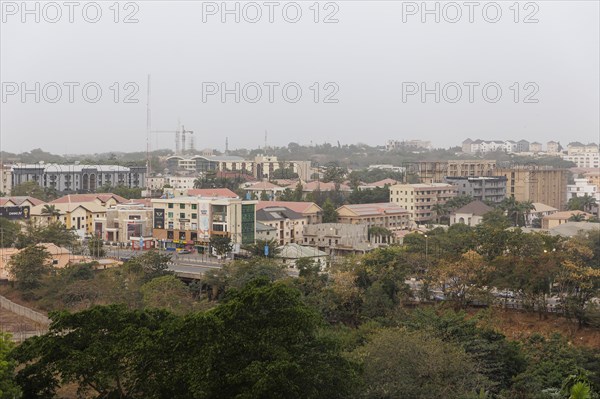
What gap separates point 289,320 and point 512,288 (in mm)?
8246

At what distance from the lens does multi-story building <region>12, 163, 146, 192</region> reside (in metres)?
45.3

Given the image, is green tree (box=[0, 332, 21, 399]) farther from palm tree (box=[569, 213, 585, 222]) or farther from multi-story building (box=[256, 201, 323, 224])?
palm tree (box=[569, 213, 585, 222])

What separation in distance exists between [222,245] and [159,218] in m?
4.84

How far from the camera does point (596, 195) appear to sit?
153ft

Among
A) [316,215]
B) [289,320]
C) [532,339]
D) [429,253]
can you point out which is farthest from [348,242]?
[289,320]

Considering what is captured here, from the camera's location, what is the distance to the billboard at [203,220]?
27.4m

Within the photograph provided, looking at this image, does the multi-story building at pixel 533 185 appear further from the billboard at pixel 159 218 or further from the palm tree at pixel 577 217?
the billboard at pixel 159 218

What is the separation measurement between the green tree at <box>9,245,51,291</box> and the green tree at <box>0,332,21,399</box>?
10.4 metres

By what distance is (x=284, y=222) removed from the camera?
3006cm

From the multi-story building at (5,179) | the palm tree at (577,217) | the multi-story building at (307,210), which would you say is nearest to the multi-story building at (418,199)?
the multi-story building at (307,210)

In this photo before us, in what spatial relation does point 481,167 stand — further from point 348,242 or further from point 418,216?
point 348,242

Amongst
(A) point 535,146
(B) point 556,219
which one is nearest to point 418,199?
(B) point 556,219

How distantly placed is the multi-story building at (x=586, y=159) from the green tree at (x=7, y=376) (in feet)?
244

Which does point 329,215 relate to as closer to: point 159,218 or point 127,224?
point 159,218
